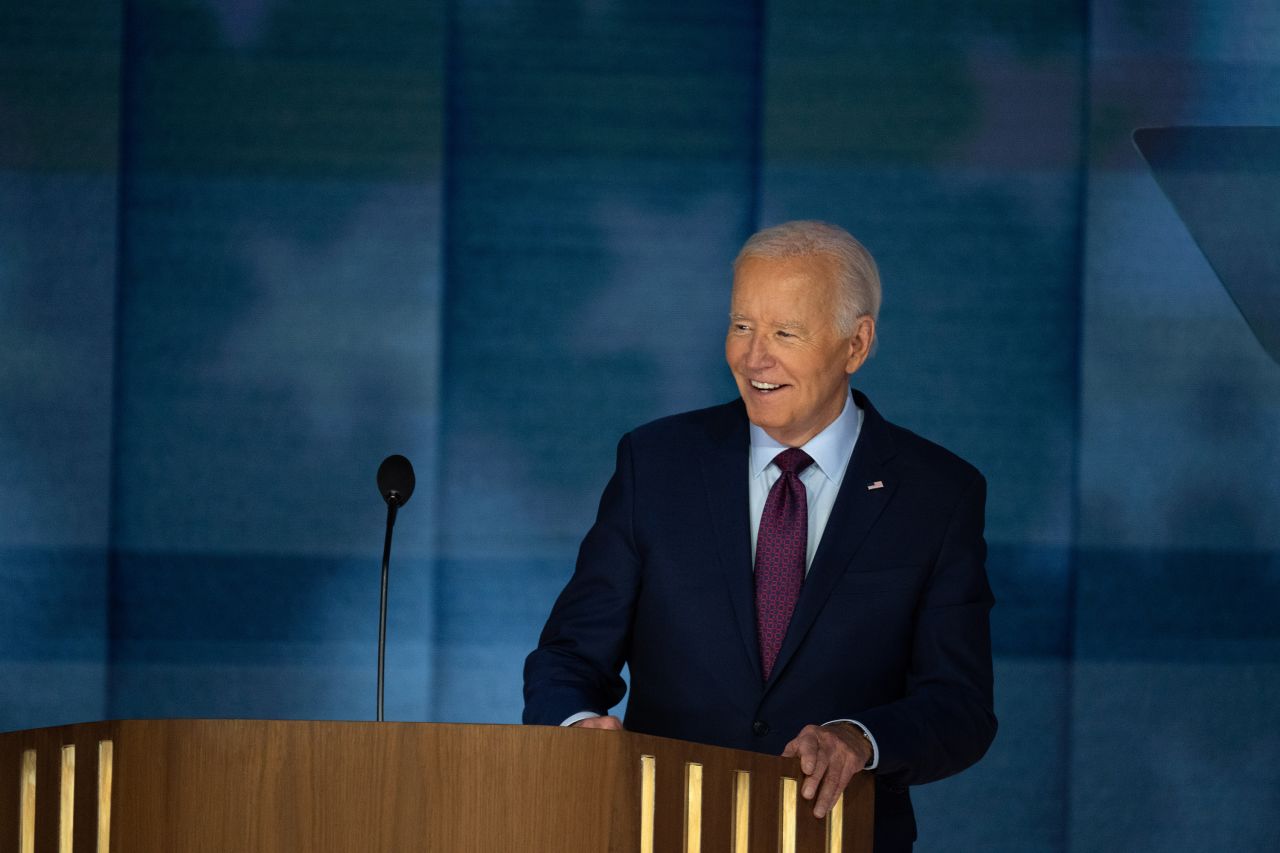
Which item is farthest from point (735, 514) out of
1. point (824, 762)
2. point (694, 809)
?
point (694, 809)

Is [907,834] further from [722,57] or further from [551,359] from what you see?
[722,57]

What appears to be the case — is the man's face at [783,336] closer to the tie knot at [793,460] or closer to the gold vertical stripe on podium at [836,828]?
the tie knot at [793,460]

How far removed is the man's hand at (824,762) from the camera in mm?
1830

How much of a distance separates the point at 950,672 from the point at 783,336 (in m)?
0.56

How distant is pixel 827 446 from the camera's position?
2.51 meters

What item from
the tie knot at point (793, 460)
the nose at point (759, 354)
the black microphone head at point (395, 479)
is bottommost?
the black microphone head at point (395, 479)

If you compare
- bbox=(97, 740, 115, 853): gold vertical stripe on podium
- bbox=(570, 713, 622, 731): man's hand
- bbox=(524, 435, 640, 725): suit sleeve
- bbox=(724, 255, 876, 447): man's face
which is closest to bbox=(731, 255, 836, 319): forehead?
bbox=(724, 255, 876, 447): man's face

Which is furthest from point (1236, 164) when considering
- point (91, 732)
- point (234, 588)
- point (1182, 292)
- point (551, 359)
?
point (91, 732)

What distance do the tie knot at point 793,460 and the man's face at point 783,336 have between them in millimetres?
45

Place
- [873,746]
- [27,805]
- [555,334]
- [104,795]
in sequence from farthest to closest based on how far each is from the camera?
A: [555,334], [873,746], [104,795], [27,805]

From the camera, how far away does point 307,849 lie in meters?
1.69

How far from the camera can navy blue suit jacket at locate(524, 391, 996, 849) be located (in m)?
2.34

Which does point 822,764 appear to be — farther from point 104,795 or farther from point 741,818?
point 104,795

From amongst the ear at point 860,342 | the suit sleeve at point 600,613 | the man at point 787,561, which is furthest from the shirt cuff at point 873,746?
the ear at point 860,342
